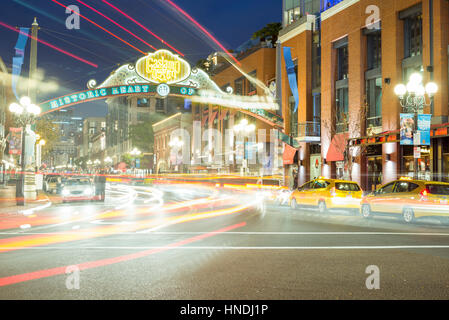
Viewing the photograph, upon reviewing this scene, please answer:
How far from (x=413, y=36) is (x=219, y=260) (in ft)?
90.2

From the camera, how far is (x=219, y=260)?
9266 millimetres

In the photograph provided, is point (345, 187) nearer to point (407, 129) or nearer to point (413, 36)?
point (407, 129)

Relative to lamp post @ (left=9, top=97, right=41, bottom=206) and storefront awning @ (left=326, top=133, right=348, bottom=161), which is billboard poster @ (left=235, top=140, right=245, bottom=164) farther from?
lamp post @ (left=9, top=97, right=41, bottom=206)

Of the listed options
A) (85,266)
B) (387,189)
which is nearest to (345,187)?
(387,189)

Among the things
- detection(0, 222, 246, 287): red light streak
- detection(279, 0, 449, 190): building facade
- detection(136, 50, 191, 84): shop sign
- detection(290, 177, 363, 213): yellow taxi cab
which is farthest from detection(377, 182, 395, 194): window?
detection(136, 50, 191, 84): shop sign

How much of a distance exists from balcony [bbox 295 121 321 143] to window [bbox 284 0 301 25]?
14.0 meters


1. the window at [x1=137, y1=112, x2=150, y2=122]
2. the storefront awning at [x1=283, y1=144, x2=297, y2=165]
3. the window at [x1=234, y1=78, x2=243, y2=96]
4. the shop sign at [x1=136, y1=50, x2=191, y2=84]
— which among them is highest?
the window at [x1=137, y1=112, x2=150, y2=122]

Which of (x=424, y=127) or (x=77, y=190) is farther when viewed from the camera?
(x=77, y=190)

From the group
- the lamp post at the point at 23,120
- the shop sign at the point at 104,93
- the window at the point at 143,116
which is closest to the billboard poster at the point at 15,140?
the shop sign at the point at 104,93

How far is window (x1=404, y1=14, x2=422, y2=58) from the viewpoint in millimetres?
31406

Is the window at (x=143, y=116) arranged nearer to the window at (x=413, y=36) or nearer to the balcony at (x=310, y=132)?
the balcony at (x=310, y=132)

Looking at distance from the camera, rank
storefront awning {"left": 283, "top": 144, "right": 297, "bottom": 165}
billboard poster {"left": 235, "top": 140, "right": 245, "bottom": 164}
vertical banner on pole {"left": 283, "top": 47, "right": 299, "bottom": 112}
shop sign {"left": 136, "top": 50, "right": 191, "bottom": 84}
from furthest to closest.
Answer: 1. billboard poster {"left": 235, "top": 140, "right": 245, "bottom": 164}
2. storefront awning {"left": 283, "top": 144, "right": 297, "bottom": 165}
3. vertical banner on pole {"left": 283, "top": 47, "right": 299, "bottom": 112}
4. shop sign {"left": 136, "top": 50, "right": 191, "bottom": 84}
